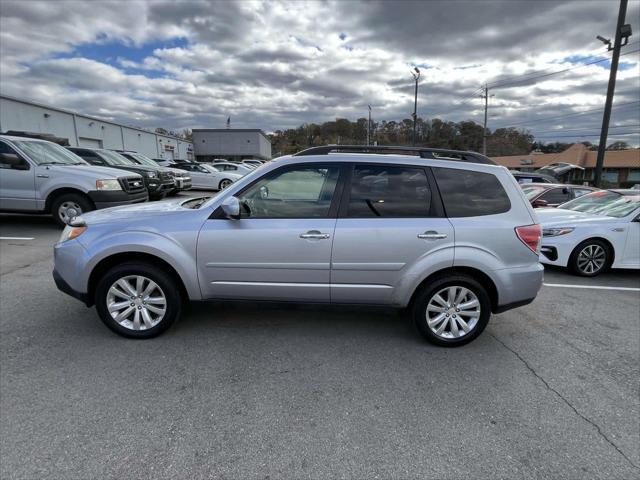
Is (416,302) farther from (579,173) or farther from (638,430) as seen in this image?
(579,173)

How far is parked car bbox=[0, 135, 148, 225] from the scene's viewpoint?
7.75 meters

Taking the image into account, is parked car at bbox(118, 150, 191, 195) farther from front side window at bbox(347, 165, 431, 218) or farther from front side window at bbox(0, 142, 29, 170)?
front side window at bbox(347, 165, 431, 218)

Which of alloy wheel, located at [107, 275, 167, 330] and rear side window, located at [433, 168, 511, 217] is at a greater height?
rear side window, located at [433, 168, 511, 217]

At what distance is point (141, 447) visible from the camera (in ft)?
7.38

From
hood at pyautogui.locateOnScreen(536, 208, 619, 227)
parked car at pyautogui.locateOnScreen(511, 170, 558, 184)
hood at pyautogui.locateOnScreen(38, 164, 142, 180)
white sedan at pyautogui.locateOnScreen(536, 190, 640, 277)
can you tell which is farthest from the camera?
parked car at pyautogui.locateOnScreen(511, 170, 558, 184)

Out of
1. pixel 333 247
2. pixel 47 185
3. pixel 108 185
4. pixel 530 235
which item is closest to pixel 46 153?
pixel 47 185

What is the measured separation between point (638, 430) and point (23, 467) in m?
3.88

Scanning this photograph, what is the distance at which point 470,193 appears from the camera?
3477 mm

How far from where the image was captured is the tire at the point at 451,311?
11.3ft

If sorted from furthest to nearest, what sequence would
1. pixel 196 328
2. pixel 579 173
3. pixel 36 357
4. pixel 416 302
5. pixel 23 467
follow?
1. pixel 579 173
2. pixel 196 328
3. pixel 416 302
4. pixel 36 357
5. pixel 23 467

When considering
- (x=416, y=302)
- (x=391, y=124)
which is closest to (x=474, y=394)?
(x=416, y=302)

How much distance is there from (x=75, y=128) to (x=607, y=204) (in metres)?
31.2

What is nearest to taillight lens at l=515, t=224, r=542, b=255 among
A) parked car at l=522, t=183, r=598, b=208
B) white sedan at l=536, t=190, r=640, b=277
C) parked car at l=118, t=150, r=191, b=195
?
white sedan at l=536, t=190, r=640, b=277

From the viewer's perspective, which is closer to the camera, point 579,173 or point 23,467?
point 23,467
